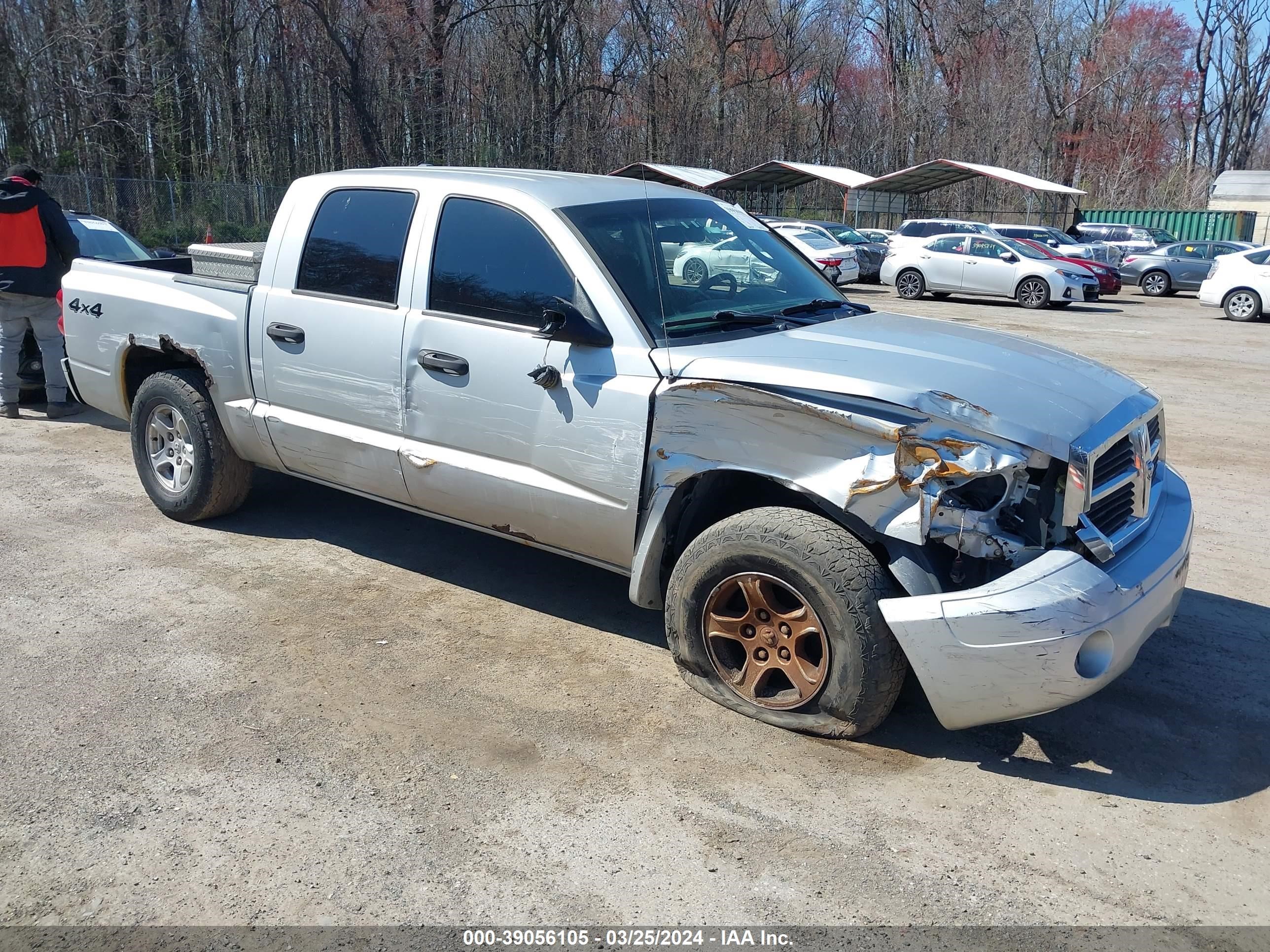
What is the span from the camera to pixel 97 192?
80.4 feet

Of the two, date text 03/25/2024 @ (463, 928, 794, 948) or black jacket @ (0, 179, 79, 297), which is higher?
black jacket @ (0, 179, 79, 297)

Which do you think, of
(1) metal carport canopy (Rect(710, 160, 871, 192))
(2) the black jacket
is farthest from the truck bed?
(1) metal carport canopy (Rect(710, 160, 871, 192))

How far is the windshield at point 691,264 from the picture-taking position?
14.1 ft

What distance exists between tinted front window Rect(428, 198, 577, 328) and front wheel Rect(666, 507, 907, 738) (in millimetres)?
1233

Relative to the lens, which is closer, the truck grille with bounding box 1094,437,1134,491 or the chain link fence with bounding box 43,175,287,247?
the truck grille with bounding box 1094,437,1134,491

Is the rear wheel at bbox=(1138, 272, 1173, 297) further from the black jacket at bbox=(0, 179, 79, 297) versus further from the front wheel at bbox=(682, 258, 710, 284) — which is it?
the front wheel at bbox=(682, 258, 710, 284)

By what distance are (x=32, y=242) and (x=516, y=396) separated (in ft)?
19.8

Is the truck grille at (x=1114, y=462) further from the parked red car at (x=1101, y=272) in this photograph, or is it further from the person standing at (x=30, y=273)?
the parked red car at (x=1101, y=272)

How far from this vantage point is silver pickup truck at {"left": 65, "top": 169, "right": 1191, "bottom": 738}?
343cm

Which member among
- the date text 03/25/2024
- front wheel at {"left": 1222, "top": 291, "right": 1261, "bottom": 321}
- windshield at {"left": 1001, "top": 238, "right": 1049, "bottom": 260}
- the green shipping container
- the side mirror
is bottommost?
the date text 03/25/2024

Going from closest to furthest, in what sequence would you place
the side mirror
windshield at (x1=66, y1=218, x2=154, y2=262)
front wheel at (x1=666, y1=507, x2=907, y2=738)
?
1. front wheel at (x1=666, y1=507, x2=907, y2=738)
2. the side mirror
3. windshield at (x1=66, y1=218, x2=154, y2=262)

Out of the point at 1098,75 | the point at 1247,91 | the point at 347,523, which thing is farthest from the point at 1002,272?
the point at 1247,91

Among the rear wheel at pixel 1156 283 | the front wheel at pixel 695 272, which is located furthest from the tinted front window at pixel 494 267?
the rear wheel at pixel 1156 283

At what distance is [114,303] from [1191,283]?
2692 cm
